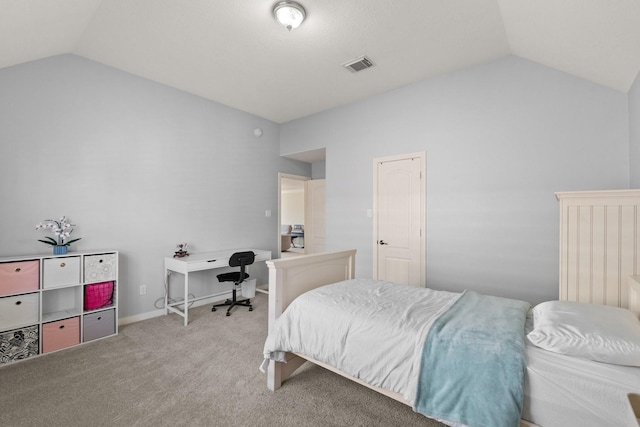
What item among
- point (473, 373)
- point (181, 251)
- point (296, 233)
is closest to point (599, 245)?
point (473, 373)

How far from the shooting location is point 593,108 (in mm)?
2547

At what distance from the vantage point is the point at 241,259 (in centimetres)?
359

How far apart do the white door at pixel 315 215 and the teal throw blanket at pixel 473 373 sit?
413 centimetres

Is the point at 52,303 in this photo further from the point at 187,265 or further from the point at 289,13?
the point at 289,13

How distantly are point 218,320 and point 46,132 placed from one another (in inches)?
102

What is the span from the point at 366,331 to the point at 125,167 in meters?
3.23

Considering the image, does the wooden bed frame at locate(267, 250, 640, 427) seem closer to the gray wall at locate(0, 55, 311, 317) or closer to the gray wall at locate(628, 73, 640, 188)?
the gray wall at locate(628, 73, 640, 188)

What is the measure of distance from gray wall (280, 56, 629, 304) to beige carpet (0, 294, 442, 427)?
193cm

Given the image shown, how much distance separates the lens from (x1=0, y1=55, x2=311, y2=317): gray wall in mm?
2654

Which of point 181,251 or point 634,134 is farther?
point 181,251

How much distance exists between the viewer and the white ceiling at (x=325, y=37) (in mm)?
2020

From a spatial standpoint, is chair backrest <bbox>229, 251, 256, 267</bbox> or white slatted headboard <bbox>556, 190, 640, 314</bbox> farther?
chair backrest <bbox>229, 251, 256, 267</bbox>

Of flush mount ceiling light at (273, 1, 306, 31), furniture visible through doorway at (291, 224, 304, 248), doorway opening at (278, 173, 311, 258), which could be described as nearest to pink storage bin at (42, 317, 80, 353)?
flush mount ceiling light at (273, 1, 306, 31)

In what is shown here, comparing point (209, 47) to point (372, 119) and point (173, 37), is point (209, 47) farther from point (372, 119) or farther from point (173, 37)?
point (372, 119)
